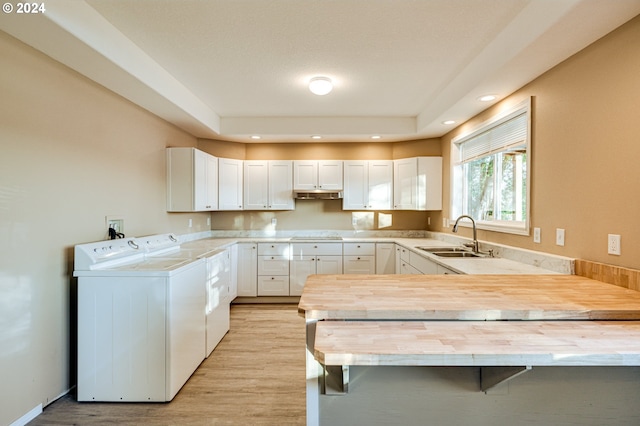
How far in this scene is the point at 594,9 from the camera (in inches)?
60.7

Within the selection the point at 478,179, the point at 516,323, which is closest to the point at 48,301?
the point at 516,323

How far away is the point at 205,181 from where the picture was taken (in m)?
3.95

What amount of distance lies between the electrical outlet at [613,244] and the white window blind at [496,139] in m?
1.08

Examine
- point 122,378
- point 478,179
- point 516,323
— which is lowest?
point 122,378

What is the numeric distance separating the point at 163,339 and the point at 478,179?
11.6ft

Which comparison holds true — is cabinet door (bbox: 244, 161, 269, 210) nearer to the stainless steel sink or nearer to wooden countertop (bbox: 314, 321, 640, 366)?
the stainless steel sink

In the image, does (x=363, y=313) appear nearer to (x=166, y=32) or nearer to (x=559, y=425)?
(x=559, y=425)

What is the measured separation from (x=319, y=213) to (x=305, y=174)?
695mm

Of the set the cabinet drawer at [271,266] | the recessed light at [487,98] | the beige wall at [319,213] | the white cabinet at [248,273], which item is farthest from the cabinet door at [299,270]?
the recessed light at [487,98]

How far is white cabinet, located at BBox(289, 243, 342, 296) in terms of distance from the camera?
4316 millimetres

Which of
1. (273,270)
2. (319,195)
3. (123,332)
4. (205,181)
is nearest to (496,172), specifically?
(319,195)

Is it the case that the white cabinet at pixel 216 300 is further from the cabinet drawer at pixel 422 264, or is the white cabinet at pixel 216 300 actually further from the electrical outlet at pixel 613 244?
the electrical outlet at pixel 613 244

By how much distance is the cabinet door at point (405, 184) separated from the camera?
439cm

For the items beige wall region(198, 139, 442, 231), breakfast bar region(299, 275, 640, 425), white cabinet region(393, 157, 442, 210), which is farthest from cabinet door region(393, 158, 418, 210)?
breakfast bar region(299, 275, 640, 425)
